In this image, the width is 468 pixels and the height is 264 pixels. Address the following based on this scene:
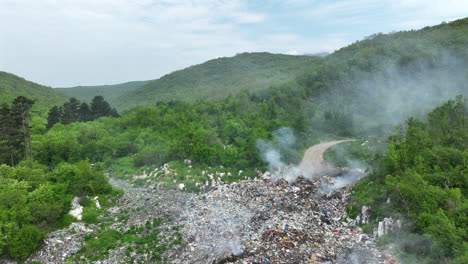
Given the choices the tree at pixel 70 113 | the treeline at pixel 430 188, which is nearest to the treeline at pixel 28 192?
the treeline at pixel 430 188

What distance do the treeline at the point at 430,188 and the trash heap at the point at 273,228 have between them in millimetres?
2223

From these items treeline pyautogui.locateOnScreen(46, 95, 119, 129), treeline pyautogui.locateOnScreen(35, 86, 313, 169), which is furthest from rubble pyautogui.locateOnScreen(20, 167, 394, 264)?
treeline pyautogui.locateOnScreen(46, 95, 119, 129)

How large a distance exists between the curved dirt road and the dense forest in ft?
5.75

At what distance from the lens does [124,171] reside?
1243 inches

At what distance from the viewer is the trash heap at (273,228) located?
49.5ft

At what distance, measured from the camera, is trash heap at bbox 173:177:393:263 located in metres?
15.1

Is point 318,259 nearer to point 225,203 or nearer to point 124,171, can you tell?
point 225,203

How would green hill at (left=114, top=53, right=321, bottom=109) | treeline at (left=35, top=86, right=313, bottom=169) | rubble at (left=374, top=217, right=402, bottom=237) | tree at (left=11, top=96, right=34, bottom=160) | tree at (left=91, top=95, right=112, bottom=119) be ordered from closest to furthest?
1. rubble at (left=374, top=217, right=402, bottom=237)
2. tree at (left=11, top=96, right=34, bottom=160)
3. treeline at (left=35, top=86, right=313, bottom=169)
4. tree at (left=91, top=95, right=112, bottom=119)
5. green hill at (left=114, top=53, right=321, bottom=109)

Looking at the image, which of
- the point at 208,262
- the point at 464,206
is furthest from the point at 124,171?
the point at 464,206

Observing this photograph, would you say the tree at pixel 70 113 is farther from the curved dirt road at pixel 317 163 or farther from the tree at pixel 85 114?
the curved dirt road at pixel 317 163

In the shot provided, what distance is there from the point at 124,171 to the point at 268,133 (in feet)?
61.4

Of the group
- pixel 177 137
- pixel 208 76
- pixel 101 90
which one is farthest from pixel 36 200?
pixel 101 90

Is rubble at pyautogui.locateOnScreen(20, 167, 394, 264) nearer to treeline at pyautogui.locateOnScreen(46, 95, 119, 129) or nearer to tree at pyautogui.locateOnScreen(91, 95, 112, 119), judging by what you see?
treeline at pyautogui.locateOnScreen(46, 95, 119, 129)

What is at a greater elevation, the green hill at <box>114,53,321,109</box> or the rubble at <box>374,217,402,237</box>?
the green hill at <box>114,53,321,109</box>
